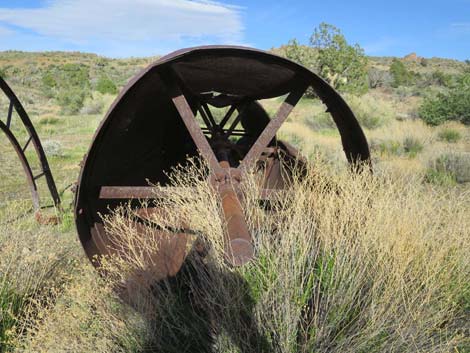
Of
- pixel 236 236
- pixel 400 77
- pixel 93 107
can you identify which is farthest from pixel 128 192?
pixel 400 77

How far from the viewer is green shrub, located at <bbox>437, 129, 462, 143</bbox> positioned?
13922 millimetres

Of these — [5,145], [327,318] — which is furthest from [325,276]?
[5,145]

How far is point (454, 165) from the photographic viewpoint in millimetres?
9633

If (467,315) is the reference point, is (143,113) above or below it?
above

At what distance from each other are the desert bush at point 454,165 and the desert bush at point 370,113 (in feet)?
26.2

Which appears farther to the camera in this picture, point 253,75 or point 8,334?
point 253,75

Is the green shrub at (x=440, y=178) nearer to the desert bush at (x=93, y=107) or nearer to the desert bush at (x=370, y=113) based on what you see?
the desert bush at (x=370, y=113)

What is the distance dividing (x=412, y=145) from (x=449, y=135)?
222 cm

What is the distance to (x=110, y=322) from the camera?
128 inches

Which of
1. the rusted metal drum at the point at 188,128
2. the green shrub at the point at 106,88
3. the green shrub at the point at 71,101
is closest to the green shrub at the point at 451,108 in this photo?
the rusted metal drum at the point at 188,128

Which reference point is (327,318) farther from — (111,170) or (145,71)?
(111,170)

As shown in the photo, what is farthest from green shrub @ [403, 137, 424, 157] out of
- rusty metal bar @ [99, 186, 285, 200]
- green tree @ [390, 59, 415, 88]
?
green tree @ [390, 59, 415, 88]

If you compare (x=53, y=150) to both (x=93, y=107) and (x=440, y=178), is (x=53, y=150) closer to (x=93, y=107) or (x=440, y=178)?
→ (x=440, y=178)

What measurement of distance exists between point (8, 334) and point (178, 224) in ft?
5.77
